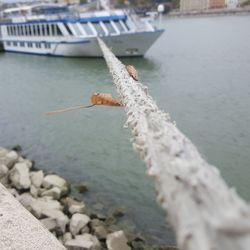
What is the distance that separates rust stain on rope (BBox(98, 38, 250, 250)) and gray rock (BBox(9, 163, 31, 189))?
596 cm

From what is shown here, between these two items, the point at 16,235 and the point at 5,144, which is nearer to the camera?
the point at 16,235

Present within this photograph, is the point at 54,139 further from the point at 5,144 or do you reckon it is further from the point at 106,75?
the point at 106,75

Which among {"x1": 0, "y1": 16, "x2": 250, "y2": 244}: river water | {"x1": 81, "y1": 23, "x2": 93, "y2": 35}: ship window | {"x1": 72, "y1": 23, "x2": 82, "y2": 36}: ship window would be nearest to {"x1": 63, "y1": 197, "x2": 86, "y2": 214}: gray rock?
{"x1": 0, "y1": 16, "x2": 250, "y2": 244}: river water

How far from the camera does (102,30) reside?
24.1 meters

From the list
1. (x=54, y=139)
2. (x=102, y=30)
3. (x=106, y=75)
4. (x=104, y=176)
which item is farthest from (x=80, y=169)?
(x=102, y=30)

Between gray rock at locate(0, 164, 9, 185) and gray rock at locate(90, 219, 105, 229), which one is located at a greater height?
gray rock at locate(0, 164, 9, 185)

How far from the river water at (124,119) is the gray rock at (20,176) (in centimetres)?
83

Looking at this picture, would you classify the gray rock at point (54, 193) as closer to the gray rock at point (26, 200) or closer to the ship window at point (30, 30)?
the gray rock at point (26, 200)

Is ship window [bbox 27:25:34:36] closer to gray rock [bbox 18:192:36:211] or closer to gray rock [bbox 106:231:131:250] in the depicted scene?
gray rock [bbox 18:192:36:211]

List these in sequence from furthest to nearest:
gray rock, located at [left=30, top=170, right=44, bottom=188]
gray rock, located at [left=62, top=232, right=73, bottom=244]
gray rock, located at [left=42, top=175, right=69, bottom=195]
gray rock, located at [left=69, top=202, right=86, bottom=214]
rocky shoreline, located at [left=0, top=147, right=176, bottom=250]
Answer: gray rock, located at [left=30, top=170, right=44, bottom=188]
gray rock, located at [left=42, top=175, right=69, bottom=195]
gray rock, located at [left=69, top=202, right=86, bottom=214]
gray rock, located at [left=62, top=232, right=73, bottom=244]
rocky shoreline, located at [left=0, top=147, right=176, bottom=250]

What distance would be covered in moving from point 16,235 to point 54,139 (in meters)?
6.71

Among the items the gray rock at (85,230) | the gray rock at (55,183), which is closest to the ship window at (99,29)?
the gray rock at (55,183)

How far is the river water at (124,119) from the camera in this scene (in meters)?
8.16

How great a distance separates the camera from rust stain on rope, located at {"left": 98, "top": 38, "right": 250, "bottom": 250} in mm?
1471
